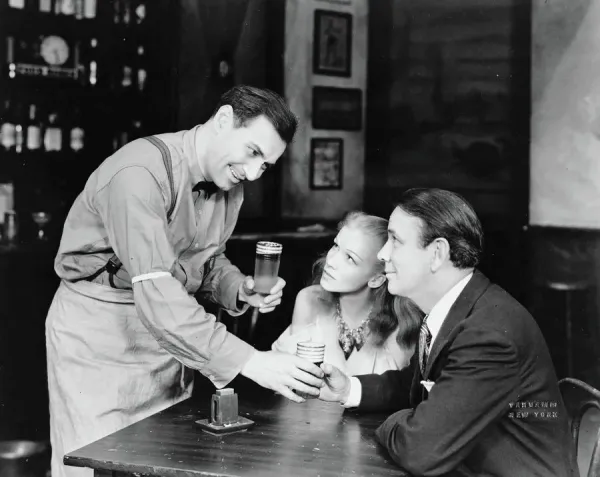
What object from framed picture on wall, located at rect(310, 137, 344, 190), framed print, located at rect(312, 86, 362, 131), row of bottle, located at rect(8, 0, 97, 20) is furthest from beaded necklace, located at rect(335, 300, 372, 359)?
row of bottle, located at rect(8, 0, 97, 20)

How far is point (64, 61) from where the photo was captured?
492 centimetres

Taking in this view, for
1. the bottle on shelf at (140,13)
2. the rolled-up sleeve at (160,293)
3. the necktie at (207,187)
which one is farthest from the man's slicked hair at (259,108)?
the bottle on shelf at (140,13)

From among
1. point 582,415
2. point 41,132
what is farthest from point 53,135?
point 582,415

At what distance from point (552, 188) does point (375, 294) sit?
184cm

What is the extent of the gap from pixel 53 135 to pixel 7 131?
0.28 metres

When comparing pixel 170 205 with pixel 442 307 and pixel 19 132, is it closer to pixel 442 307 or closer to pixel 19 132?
pixel 442 307

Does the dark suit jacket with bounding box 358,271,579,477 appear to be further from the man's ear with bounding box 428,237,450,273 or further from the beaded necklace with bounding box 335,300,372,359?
the beaded necklace with bounding box 335,300,372,359

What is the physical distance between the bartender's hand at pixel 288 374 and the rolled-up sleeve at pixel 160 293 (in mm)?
63

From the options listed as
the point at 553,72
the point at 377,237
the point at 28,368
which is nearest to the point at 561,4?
the point at 553,72

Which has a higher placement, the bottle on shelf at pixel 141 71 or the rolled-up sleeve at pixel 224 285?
the bottle on shelf at pixel 141 71

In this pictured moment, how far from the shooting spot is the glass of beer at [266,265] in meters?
2.49

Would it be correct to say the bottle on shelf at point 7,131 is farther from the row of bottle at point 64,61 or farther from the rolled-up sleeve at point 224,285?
the rolled-up sleeve at point 224,285

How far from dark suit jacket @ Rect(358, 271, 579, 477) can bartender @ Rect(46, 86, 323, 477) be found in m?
0.38

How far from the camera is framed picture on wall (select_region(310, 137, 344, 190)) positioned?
5.19 m
